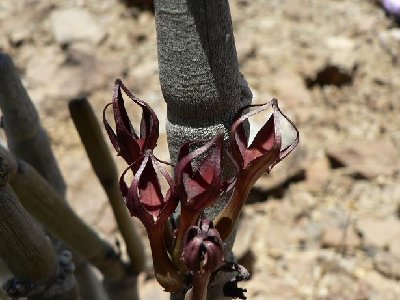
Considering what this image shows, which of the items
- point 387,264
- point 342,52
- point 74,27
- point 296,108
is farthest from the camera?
point 74,27

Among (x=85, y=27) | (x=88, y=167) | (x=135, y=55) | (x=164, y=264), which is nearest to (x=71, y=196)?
(x=88, y=167)

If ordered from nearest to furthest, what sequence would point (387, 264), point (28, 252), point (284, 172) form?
point (28, 252), point (387, 264), point (284, 172)

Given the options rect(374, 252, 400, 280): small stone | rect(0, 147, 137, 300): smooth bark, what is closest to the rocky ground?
rect(374, 252, 400, 280): small stone

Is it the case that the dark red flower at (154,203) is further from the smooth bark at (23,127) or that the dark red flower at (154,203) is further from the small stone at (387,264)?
the small stone at (387,264)

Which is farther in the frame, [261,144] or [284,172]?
[284,172]

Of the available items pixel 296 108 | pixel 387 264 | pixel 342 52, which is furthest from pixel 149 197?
pixel 342 52

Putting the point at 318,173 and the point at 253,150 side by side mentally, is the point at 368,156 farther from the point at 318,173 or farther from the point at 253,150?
the point at 253,150

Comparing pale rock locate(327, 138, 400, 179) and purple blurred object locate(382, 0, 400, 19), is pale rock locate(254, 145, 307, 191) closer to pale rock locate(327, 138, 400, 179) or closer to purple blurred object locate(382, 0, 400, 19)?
pale rock locate(327, 138, 400, 179)
